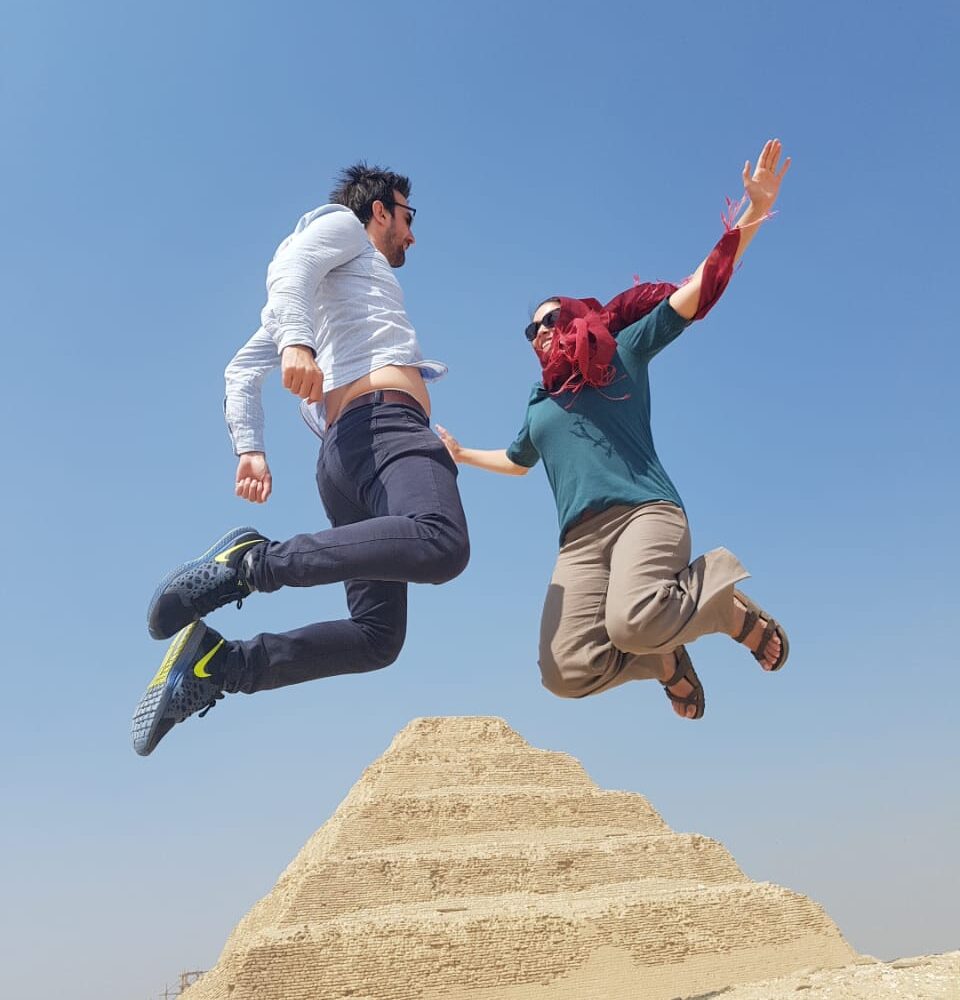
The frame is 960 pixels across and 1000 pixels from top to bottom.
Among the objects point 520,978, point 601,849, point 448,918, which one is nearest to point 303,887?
point 448,918

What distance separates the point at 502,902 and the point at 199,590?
24.6 metres

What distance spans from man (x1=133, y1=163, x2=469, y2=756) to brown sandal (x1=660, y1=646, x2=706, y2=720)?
1.02 meters

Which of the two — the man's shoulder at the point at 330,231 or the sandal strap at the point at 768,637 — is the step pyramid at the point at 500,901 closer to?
the sandal strap at the point at 768,637

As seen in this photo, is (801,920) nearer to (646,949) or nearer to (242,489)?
(646,949)

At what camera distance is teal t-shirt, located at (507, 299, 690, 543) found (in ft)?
14.1

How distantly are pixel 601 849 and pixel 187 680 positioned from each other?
91.0 ft

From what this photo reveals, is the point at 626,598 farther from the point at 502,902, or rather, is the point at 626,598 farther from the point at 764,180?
the point at 502,902

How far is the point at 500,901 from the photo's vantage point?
2659 centimetres

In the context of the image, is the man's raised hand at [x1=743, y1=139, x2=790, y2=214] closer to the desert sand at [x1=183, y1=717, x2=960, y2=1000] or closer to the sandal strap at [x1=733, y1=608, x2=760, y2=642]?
the sandal strap at [x1=733, y1=608, x2=760, y2=642]

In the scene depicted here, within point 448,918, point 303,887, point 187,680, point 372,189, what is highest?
point 303,887

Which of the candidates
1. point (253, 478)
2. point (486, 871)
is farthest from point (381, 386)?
point (486, 871)

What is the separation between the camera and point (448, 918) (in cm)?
2372

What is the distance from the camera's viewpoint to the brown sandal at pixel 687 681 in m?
4.30

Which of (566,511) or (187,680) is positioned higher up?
(566,511)
